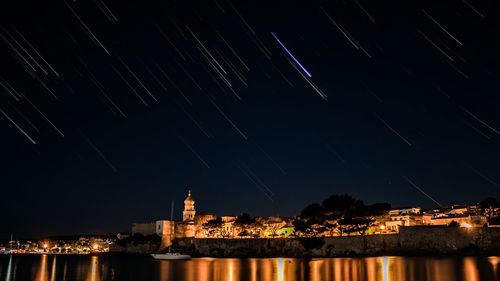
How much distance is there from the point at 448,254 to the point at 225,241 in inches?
1397

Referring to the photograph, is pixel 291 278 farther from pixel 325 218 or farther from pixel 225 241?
pixel 225 241

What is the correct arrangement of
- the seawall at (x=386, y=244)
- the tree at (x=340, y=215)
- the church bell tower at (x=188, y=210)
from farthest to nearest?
the church bell tower at (x=188, y=210), the tree at (x=340, y=215), the seawall at (x=386, y=244)

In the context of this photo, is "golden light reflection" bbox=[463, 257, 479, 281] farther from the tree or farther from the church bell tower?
the church bell tower

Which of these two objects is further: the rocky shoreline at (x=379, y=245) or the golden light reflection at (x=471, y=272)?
the rocky shoreline at (x=379, y=245)

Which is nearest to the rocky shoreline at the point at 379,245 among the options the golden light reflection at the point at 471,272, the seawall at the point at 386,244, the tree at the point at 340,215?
the seawall at the point at 386,244

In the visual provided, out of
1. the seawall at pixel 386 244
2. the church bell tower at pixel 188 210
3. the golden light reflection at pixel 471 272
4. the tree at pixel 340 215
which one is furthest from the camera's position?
the church bell tower at pixel 188 210

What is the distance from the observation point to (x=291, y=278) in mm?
33125

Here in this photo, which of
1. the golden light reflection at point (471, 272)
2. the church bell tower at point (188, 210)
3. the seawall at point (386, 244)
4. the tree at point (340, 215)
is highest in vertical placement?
the church bell tower at point (188, 210)

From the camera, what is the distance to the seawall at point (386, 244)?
51.8 m

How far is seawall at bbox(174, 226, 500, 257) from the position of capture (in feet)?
170

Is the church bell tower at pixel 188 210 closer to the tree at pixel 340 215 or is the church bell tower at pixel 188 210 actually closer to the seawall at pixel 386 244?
the seawall at pixel 386 244

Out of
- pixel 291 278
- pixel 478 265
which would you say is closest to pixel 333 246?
pixel 478 265

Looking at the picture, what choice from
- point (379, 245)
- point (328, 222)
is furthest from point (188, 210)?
point (379, 245)

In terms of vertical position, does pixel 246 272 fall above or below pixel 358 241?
below
